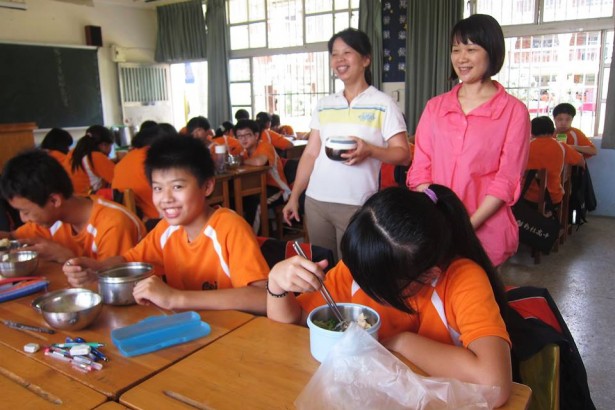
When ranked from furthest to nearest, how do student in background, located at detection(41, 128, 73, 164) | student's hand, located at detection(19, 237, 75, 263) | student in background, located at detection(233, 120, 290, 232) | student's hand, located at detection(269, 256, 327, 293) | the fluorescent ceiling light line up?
the fluorescent ceiling light → student in background, located at detection(233, 120, 290, 232) → student in background, located at detection(41, 128, 73, 164) → student's hand, located at detection(19, 237, 75, 263) → student's hand, located at detection(269, 256, 327, 293)

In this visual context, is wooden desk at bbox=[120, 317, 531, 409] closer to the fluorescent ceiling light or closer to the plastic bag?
the plastic bag

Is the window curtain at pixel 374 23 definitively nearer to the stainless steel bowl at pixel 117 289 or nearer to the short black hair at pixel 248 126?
the short black hair at pixel 248 126

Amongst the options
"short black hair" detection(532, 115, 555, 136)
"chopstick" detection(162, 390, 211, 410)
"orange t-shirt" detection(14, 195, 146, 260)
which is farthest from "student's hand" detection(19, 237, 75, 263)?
"short black hair" detection(532, 115, 555, 136)

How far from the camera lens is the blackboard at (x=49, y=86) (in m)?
6.65

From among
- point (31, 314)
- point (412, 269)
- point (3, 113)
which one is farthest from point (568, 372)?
point (3, 113)

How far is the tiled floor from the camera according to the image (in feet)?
7.51

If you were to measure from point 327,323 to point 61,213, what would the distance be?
1.23 meters

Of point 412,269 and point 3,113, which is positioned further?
point 3,113

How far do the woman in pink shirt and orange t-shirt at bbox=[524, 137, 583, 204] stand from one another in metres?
2.58

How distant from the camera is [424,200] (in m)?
1.04

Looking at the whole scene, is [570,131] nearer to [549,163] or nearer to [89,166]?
[549,163]

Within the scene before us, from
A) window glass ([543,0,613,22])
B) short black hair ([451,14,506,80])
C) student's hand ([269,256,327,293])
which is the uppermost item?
window glass ([543,0,613,22])

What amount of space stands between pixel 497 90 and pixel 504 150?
0.65ft

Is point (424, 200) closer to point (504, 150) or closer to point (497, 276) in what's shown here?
point (497, 276)
